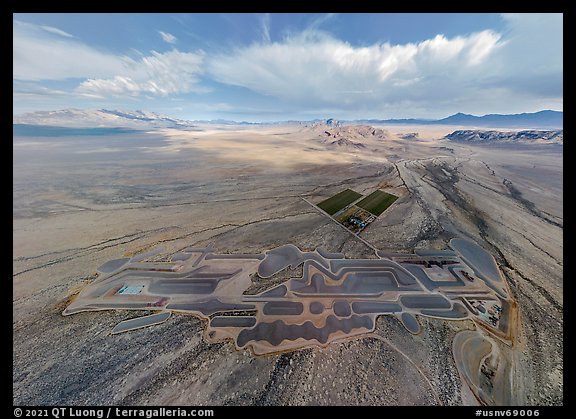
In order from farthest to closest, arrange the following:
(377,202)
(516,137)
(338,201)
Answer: (516,137), (338,201), (377,202)

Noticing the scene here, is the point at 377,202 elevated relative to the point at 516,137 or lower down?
lower down

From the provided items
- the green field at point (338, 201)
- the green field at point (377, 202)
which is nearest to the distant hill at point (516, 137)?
the green field at point (377, 202)

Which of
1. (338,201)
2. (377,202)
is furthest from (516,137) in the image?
(338,201)

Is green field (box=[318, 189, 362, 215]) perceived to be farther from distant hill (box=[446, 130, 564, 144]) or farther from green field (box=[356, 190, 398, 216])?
distant hill (box=[446, 130, 564, 144])

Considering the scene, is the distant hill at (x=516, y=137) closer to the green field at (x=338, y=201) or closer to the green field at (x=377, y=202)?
the green field at (x=377, y=202)

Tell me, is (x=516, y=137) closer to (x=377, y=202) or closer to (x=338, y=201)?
(x=377, y=202)

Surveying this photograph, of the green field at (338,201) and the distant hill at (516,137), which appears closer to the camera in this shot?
the green field at (338,201)

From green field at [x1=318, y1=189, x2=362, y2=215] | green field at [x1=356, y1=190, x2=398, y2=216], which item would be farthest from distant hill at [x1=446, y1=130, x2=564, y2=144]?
green field at [x1=318, y1=189, x2=362, y2=215]
